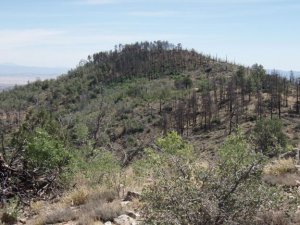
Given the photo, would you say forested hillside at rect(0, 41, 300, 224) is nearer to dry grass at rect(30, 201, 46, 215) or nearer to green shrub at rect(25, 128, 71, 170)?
green shrub at rect(25, 128, 71, 170)

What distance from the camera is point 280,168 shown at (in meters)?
10.3

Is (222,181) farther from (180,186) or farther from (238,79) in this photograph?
(238,79)

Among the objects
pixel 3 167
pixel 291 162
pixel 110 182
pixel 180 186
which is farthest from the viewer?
pixel 291 162

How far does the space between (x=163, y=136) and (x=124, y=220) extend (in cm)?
1267

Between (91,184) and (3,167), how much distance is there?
3055 millimetres

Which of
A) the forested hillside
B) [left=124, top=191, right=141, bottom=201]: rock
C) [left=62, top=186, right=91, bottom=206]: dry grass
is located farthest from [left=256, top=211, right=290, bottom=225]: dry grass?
[left=62, top=186, right=91, bottom=206]: dry grass

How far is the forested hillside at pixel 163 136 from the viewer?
5.59 m

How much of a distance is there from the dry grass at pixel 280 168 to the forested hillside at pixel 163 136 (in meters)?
0.03

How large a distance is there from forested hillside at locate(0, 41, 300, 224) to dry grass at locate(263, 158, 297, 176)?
3 cm

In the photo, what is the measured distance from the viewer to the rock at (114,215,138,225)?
7.24 metres

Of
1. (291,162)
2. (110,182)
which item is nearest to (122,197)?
(110,182)

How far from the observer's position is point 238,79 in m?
99.2

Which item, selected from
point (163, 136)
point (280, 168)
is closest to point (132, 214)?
point (280, 168)

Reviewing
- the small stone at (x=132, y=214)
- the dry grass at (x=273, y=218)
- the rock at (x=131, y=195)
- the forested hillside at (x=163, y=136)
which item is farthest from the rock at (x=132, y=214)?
the dry grass at (x=273, y=218)
